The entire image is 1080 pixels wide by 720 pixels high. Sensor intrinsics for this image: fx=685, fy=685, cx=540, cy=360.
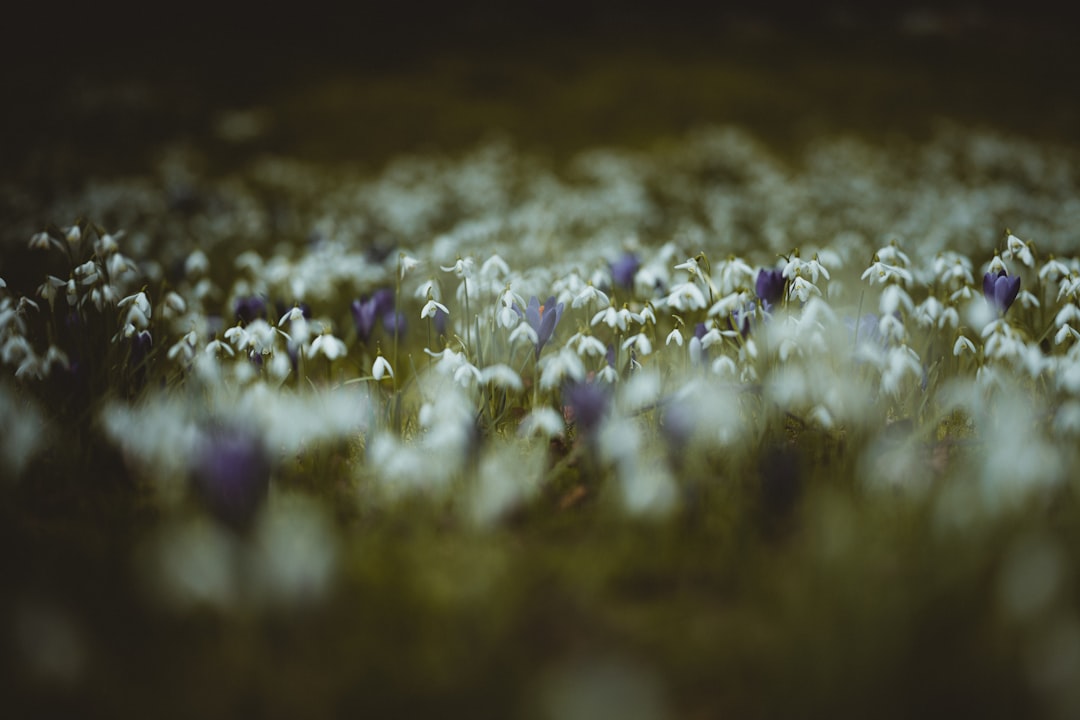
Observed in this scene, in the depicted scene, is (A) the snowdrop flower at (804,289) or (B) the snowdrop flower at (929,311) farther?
(B) the snowdrop flower at (929,311)

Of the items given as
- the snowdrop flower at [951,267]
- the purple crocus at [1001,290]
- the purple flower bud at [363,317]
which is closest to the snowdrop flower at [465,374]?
the purple flower bud at [363,317]

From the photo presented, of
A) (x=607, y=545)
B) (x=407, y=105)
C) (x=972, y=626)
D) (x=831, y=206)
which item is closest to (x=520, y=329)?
(x=607, y=545)

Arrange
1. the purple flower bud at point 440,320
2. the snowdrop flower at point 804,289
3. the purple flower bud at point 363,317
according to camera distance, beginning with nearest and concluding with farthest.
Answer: the snowdrop flower at point 804,289 → the purple flower bud at point 440,320 → the purple flower bud at point 363,317

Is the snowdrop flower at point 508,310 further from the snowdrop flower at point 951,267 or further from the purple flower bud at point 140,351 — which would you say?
the snowdrop flower at point 951,267

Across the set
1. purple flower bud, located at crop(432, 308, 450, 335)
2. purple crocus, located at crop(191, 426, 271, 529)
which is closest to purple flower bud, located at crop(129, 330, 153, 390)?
purple crocus, located at crop(191, 426, 271, 529)

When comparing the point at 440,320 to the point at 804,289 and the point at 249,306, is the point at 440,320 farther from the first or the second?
the point at 804,289

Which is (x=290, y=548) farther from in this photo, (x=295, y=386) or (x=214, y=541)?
(x=295, y=386)
